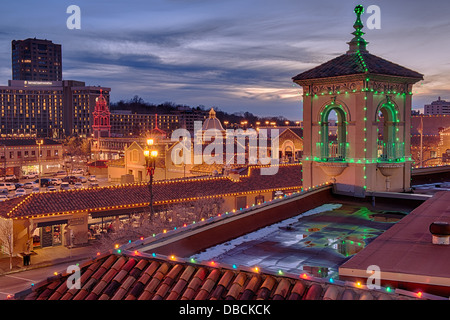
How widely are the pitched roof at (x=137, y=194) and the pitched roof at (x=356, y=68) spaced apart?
66.2 ft

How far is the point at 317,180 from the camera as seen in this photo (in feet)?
60.2

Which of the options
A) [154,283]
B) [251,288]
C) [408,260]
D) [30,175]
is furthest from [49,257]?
[30,175]

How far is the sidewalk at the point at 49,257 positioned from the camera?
2962 cm

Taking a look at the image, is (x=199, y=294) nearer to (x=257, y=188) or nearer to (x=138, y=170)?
(x=257, y=188)

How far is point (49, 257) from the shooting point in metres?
31.4

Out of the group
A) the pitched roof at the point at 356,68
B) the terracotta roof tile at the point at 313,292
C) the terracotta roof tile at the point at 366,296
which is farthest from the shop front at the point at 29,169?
the terracotta roof tile at the point at 366,296

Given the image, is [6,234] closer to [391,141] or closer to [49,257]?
[49,257]

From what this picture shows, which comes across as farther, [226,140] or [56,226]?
[226,140]

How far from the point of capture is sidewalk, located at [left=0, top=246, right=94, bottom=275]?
29.6 meters

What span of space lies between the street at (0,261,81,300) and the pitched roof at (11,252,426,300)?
19616 millimetres

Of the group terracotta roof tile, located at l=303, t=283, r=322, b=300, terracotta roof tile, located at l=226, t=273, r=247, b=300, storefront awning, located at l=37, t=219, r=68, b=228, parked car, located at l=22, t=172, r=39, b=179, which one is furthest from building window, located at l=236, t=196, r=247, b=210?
parked car, located at l=22, t=172, r=39, b=179

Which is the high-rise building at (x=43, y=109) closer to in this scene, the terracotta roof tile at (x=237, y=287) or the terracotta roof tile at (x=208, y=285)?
the terracotta roof tile at (x=208, y=285)
